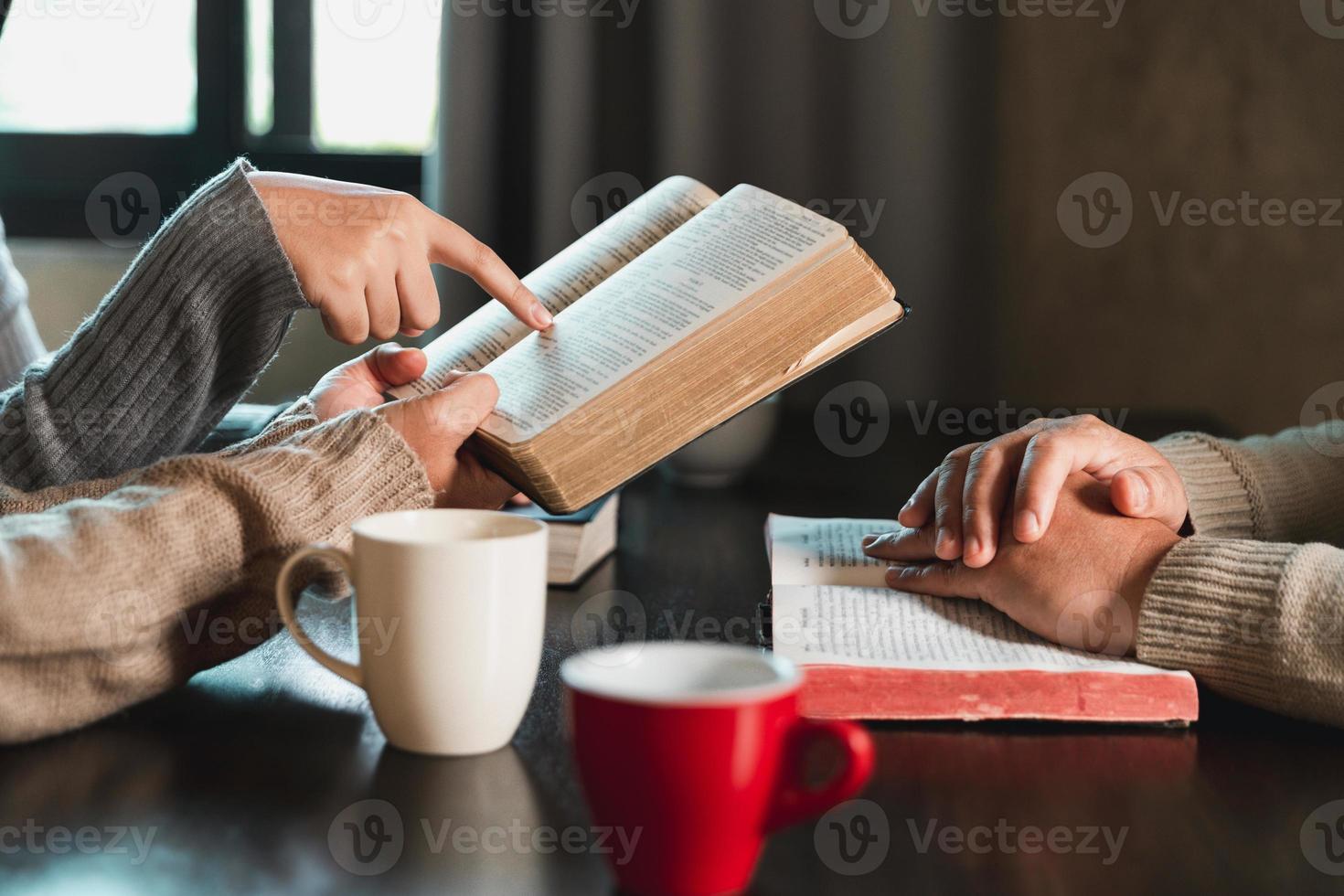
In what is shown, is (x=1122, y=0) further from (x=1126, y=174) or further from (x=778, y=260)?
(x=778, y=260)

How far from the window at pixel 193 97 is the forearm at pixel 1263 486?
1601mm

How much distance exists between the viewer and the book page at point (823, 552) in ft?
2.50

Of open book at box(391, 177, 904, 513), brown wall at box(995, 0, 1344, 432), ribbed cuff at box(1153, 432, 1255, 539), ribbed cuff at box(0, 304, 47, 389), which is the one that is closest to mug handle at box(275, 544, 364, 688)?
open book at box(391, 177, 904, 513)

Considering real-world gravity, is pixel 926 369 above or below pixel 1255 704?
below

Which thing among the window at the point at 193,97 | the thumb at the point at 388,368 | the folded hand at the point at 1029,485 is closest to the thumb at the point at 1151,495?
the folded hand at the point at 1029,485

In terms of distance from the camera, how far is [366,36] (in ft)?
6.93

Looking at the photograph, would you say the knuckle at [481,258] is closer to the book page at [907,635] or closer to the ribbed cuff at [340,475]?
the ribbed cuff at [340,475]

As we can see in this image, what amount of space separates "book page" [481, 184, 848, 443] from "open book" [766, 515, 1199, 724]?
0.17m

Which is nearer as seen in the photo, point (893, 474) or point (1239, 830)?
point (1239, 830)

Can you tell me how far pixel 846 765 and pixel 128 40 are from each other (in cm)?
222

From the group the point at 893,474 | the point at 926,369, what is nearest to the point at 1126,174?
A: the point at 926,369

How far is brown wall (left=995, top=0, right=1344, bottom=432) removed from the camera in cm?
182

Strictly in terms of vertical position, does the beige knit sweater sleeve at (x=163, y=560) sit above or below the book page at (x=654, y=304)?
below

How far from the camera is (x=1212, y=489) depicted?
825 millimetres
